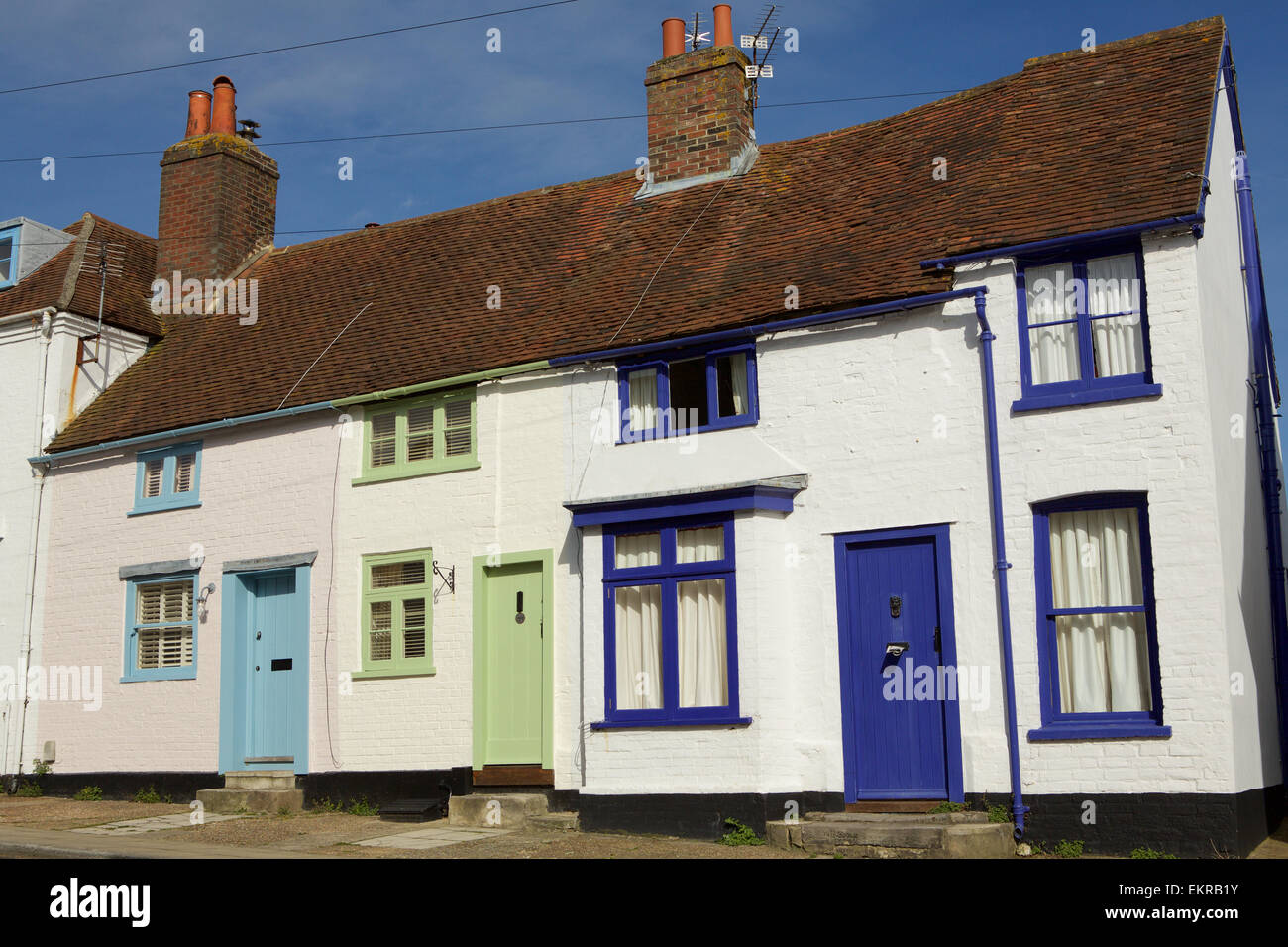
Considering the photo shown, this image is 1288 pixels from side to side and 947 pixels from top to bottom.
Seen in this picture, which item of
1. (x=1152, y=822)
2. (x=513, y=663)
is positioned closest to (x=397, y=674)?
(x=513, y=663)

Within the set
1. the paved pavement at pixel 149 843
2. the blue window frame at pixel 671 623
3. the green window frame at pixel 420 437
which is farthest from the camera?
the green window frame at pixel 420 437

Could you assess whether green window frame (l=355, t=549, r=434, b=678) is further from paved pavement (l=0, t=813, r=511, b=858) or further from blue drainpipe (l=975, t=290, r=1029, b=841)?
blue drainpipe (l=975, t=290, r=1029, b=841)

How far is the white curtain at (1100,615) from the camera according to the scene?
39.4ft

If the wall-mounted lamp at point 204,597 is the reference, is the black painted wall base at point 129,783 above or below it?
below

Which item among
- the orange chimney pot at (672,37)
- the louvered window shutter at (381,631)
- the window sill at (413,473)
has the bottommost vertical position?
the louvered window shutter at (381,631)

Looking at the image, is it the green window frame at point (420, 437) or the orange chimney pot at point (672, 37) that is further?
the orange chimney pot at point (672, 37)

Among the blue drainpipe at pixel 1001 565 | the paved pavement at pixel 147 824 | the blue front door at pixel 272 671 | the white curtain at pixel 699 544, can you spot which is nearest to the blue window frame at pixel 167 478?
the blue front door at pixel 272 671

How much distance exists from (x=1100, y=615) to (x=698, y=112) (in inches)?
354

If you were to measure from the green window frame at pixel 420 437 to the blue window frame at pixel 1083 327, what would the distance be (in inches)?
256

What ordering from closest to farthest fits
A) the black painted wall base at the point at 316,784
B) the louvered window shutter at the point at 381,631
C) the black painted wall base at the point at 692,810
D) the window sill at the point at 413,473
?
1. the black painted wall base at the point at 692,810
2. the black painted wall base at the point at 316,784
3. the window sill at the point at 413,473
4. the louvered window shutter at the point at 381,631

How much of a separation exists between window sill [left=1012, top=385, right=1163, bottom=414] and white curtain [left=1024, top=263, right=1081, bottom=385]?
0.27 m

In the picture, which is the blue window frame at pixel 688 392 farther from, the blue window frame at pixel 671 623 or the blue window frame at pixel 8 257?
the blue window frame at pixel 8 257

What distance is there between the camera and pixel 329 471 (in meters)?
16.9

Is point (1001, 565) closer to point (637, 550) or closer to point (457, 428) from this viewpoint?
point (637, 550)
